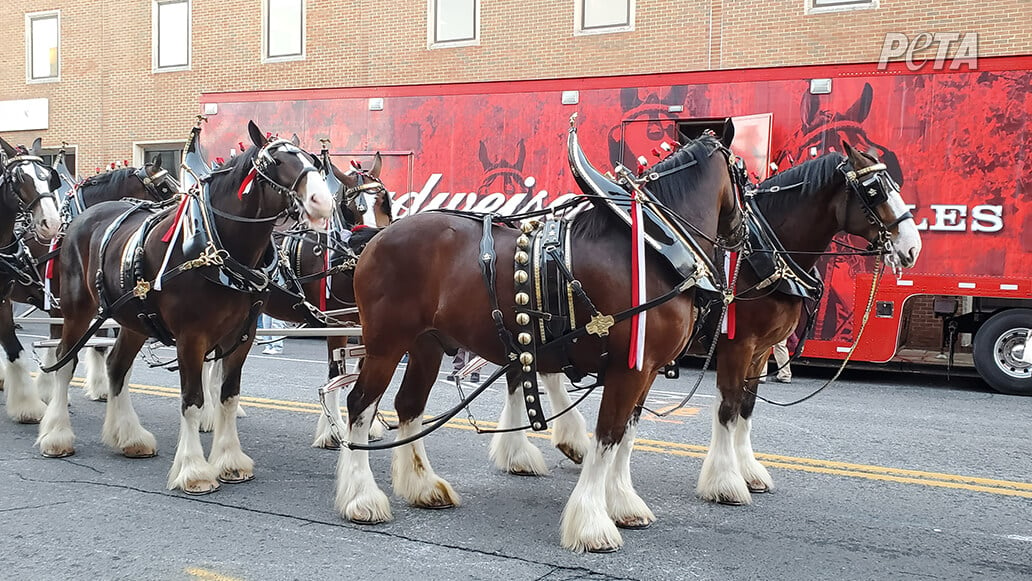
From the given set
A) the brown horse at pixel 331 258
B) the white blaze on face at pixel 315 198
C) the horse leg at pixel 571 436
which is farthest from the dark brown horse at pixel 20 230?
the horse leg at pixel 571 436

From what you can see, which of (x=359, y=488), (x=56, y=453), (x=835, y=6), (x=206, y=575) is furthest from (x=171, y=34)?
(x=206, y=575)

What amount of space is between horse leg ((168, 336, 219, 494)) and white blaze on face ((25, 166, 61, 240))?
1995 millimetres

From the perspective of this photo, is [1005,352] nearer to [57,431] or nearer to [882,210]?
[882,210]

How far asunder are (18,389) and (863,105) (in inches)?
375

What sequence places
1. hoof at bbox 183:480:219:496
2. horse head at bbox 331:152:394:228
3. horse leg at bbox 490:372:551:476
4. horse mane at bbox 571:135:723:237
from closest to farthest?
horse mane at bbox 571:135:723:237 < hoof at bbox 183:480:219:496 < horse leg at bbox 490:372:551:476 < horse head at bbox 331:152:394:228

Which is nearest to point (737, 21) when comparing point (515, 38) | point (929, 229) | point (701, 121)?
point (515, 38)

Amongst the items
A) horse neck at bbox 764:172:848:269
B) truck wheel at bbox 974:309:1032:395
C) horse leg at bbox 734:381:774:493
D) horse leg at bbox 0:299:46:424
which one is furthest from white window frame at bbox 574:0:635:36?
horse leg at bbox 734:381:774:493

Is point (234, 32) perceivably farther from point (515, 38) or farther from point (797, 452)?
point (797, 452)

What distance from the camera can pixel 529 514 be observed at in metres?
5.29

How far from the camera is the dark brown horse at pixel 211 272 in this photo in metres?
5.55

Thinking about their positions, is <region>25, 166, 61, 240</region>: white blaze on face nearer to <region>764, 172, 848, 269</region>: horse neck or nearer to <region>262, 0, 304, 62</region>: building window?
<region>764, 172, 848, 269</region>: horse neck

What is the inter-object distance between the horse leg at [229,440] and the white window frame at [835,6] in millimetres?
12859

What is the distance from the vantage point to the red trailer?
1030 cm

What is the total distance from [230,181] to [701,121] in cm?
734
